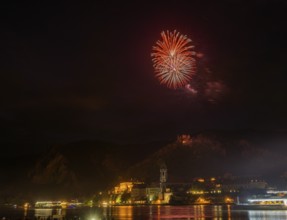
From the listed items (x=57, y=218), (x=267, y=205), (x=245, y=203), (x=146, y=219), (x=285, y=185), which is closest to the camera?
(x=57, y=218)

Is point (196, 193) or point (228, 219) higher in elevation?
point (196, 193)

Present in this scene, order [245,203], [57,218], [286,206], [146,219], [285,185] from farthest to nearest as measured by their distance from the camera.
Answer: [285,185], [245,203], [286,206], [146,219], [57,218]

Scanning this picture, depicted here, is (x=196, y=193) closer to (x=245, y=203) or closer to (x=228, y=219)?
(x=245, y=203)

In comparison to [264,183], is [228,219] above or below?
below

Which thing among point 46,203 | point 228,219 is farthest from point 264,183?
point 228,219

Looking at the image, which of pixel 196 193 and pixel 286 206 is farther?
pixel 196 193

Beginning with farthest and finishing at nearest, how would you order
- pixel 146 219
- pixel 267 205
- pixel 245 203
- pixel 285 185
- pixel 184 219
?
pixel 285 185 → pixel 245 203 → pixel 267 205 → pixel 146 219 → pixel 184 219

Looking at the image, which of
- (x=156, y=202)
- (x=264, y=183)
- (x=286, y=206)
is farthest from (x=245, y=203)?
(x=156, y=202)

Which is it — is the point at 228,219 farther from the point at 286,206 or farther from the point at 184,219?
the point at 286,206

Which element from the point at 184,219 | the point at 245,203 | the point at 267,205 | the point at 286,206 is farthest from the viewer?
the point at 245,203
